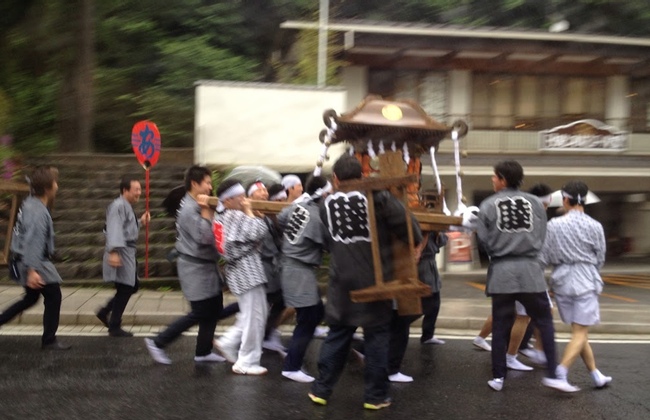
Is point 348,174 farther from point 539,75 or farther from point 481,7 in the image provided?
point 481,7

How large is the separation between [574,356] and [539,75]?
13.8 meters

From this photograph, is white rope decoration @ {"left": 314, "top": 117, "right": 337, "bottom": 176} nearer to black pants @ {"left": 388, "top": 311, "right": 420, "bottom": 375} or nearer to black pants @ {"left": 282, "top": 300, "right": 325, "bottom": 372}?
black pants @ {"left": 282, "top": 300, "right": 325, "bottom": 372}

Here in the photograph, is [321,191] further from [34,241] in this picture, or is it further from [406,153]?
[34,241]

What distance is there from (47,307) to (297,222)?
2.66 metres

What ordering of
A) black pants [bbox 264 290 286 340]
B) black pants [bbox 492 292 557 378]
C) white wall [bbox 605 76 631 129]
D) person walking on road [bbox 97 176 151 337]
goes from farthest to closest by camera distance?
white wall [bbox 605 76 631 129] < person walking on road [bbox 97 176 151 337] < black pants [bbox 264 290 286 340] < black pants [bbox 492 292 557 378]

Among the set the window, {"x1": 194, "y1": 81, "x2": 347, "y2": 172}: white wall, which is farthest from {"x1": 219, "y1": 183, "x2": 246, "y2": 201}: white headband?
the window

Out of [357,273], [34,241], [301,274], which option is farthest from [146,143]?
[357,273]

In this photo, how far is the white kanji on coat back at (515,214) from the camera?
18.4 feet

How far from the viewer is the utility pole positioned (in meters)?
15.7

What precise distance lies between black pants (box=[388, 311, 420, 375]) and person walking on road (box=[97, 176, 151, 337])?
301 cm

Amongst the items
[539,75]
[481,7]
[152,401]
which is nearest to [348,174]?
[152,401]

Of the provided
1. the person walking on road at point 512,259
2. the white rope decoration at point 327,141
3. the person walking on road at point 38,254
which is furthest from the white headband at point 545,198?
the person walking on road at point 38,254

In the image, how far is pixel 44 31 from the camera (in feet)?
49.6

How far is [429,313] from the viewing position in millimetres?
7348
